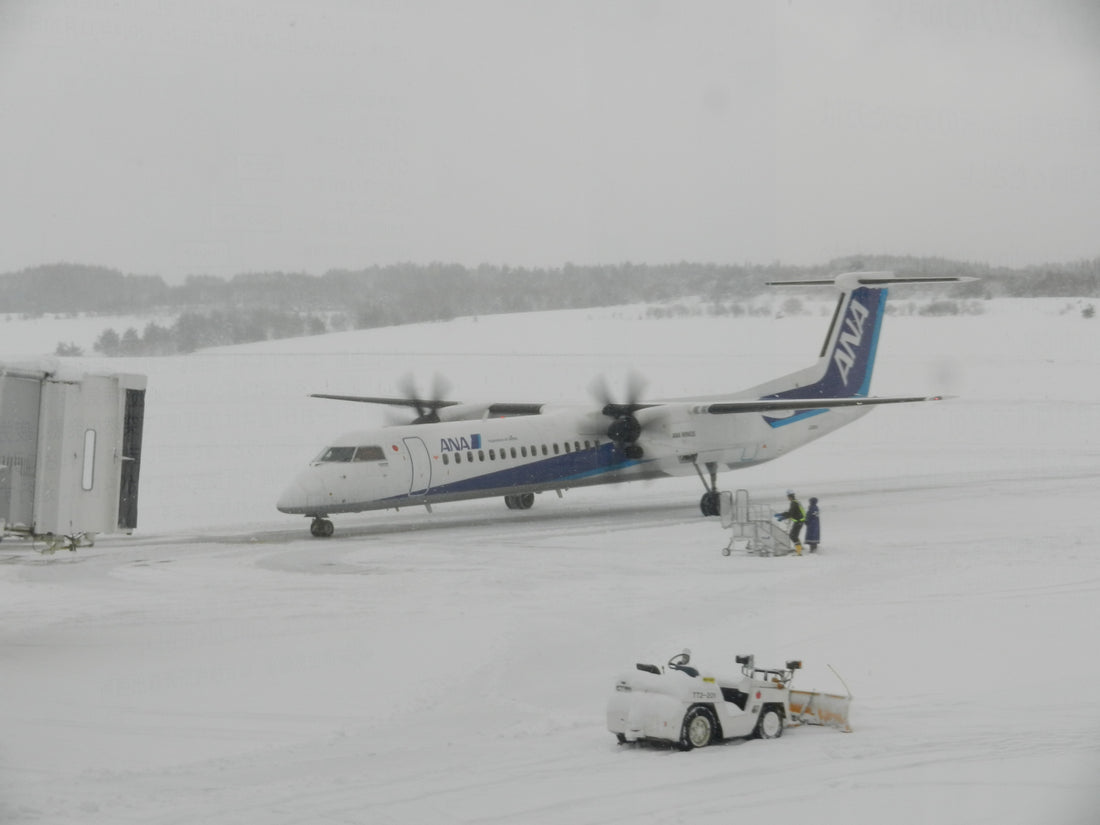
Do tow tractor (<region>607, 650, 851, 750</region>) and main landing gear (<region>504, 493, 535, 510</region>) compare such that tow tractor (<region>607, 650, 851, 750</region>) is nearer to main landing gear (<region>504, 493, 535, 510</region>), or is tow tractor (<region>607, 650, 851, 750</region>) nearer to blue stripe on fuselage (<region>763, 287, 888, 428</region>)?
main landing gear (<region>504, 493, 535, 510</region>)

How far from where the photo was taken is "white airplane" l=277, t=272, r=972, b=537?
22812 millimetres

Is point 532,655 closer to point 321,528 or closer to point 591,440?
point 321,528

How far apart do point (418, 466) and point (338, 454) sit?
5.23 feet

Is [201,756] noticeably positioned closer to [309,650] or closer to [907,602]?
[309,650]

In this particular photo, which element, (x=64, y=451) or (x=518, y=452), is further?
(x=518, y=452)

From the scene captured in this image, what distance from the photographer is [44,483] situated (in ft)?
41.8

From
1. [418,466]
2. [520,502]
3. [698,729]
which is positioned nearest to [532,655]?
[698,729]

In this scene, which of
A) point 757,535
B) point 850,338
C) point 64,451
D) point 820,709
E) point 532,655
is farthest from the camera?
point 850,338

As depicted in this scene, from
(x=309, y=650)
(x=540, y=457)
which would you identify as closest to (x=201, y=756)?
(x=309, y=650)

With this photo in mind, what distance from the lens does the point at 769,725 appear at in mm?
10383

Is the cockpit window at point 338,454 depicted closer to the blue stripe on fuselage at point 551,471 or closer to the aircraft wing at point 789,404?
the blue stripe on fuselage at point 551,471

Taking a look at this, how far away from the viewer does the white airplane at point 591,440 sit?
2281 centimetres

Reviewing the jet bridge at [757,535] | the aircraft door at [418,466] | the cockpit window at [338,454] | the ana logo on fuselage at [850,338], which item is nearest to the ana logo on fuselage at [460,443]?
the aircraft door at [418,466]

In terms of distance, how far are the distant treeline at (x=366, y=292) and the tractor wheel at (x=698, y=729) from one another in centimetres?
2207
